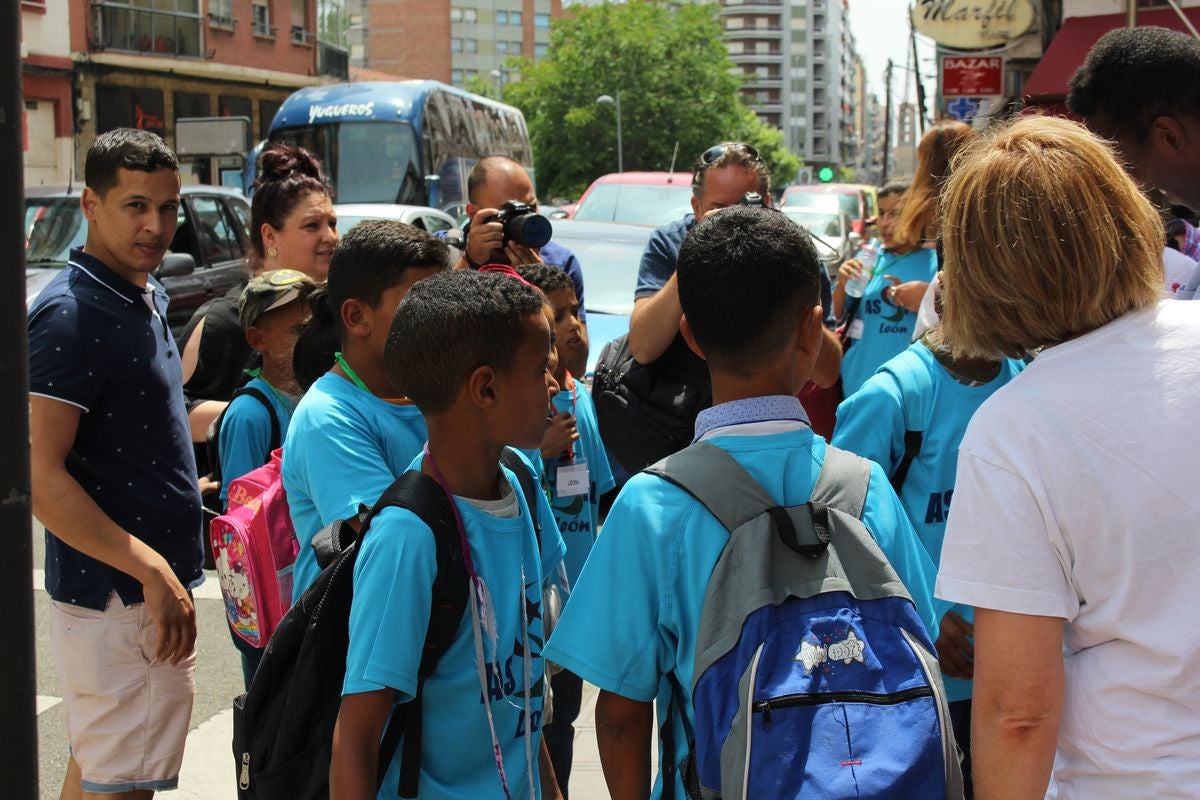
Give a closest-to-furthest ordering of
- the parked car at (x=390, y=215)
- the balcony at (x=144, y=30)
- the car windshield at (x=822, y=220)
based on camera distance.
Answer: the parked car at (x=390, y=215) → the car windshield at (x=822, y=220) → the balcony at (x=144, y=30)

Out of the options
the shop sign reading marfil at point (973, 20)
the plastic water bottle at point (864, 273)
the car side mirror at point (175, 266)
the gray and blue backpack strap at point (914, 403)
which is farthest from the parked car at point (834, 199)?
the gray and blue backpack strap at point (914, 403)

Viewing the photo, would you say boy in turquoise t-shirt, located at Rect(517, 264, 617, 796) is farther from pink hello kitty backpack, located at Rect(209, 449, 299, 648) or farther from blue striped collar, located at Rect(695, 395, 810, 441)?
blue striped collar, located at Rect(695, 395, 810, 441)

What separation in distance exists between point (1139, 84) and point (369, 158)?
18.6m

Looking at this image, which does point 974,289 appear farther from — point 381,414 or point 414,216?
point 414,216

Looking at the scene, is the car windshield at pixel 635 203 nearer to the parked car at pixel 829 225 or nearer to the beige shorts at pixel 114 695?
the parked car at pixel 829 225

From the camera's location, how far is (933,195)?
4.66 metres

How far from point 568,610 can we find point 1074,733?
31.4 inches

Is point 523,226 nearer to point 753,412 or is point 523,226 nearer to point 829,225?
point 753,412

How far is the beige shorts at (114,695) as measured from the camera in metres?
3.05

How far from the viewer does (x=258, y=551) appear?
9.15ft

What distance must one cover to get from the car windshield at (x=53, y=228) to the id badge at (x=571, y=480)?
7988 millimetres

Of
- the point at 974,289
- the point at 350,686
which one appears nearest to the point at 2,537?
the point at 350,686

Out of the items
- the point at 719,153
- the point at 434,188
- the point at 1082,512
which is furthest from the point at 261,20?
the point at 1082,512

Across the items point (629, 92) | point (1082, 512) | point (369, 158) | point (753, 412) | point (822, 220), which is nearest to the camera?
point (1082, 512)
